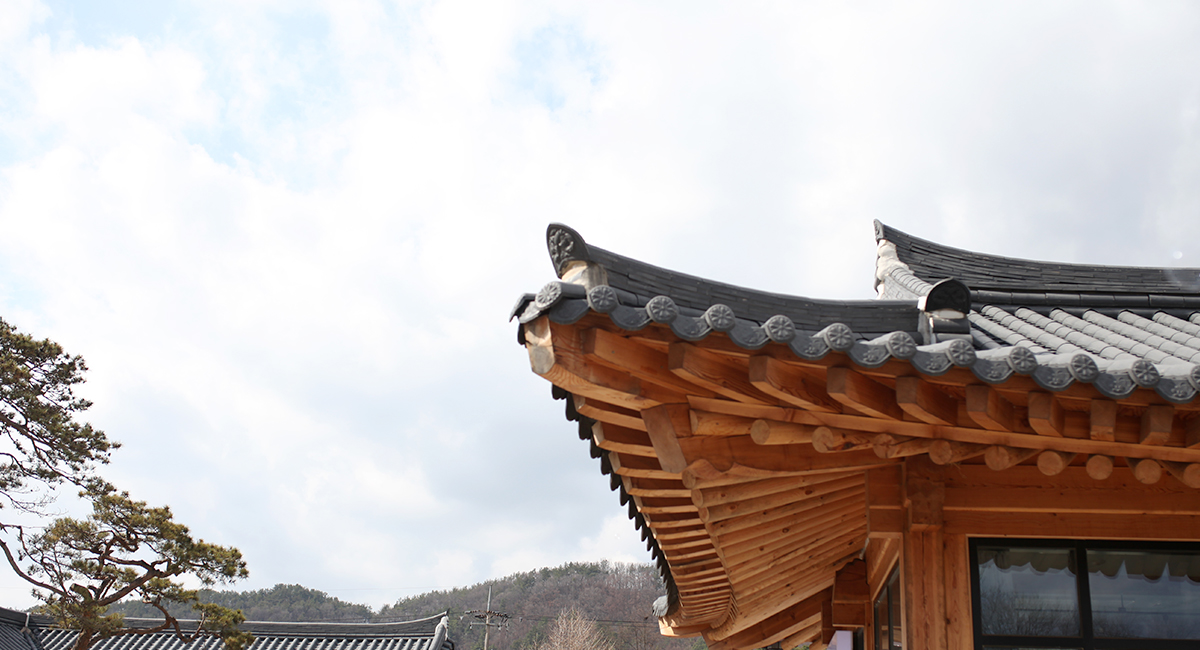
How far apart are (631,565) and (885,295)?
64.8 meters

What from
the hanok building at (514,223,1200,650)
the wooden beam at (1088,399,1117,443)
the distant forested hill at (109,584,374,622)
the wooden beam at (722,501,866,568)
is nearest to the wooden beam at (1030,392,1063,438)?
the hanok building at (514,223,1200,650)

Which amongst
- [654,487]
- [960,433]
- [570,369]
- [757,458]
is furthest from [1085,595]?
[570,369]

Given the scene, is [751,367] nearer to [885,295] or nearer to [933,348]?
[933,348]

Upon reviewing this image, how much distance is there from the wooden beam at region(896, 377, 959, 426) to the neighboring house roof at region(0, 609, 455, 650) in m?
17.9

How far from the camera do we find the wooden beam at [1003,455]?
3.24m

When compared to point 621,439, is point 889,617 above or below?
below

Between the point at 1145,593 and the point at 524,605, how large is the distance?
59.5 metres

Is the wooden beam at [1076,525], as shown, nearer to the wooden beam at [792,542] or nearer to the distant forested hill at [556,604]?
the wooden beam at [792,542]

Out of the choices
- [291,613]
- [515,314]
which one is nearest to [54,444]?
[515,314]

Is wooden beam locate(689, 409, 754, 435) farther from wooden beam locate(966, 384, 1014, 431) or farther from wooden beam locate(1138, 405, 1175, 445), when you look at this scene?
wooden beam locate(1138, 405, 1175, 445)

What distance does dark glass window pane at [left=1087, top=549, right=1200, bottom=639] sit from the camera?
360 centimetres

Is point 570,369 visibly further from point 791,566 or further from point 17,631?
point 17,631

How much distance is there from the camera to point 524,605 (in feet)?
196

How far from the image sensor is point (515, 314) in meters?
2.73
